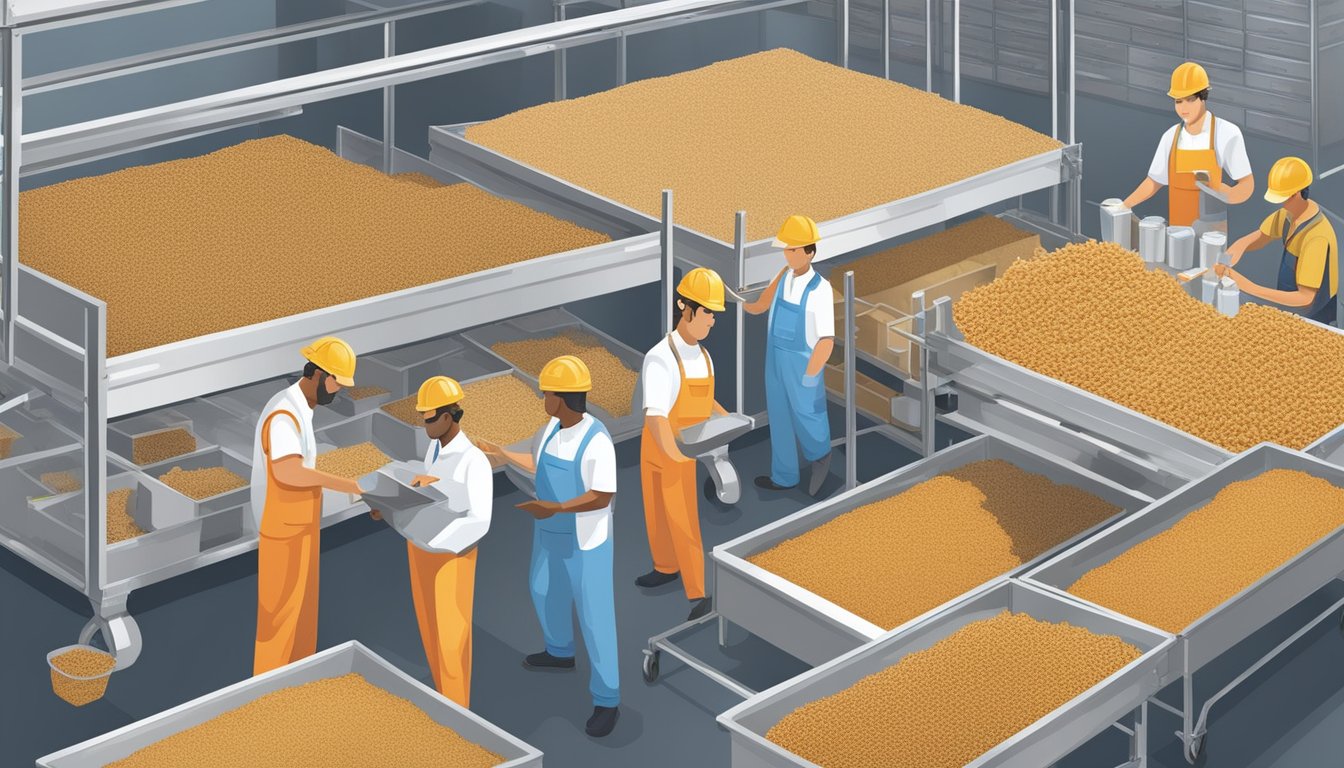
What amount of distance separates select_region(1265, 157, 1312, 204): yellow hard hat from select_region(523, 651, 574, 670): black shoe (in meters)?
2.96

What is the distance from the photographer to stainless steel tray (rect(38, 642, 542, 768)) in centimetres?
450

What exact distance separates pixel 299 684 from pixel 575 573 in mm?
757

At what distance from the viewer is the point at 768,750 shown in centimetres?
434

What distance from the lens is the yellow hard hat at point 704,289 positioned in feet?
18.1

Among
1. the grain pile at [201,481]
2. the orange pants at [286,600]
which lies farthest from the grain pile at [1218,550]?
the grain pile at [201,481]

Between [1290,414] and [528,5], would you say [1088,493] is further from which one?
[528,5]

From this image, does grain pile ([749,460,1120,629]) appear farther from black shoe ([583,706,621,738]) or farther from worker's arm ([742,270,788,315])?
worker's arm ([742,270,788,315])

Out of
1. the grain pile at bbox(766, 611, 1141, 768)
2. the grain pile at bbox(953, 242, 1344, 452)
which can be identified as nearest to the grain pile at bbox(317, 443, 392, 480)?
the grain pile at bbox(953, 242, 1344, 452)

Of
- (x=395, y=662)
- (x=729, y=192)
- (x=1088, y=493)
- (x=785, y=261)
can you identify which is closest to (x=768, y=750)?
(x=395, y=662)

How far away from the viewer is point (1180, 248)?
6668mm

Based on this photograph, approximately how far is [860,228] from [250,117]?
6.99ft

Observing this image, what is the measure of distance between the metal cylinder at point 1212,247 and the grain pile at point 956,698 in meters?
2.22

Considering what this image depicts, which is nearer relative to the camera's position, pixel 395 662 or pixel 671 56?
pixel 395 662

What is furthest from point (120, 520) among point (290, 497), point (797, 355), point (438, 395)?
point (797, 355)
